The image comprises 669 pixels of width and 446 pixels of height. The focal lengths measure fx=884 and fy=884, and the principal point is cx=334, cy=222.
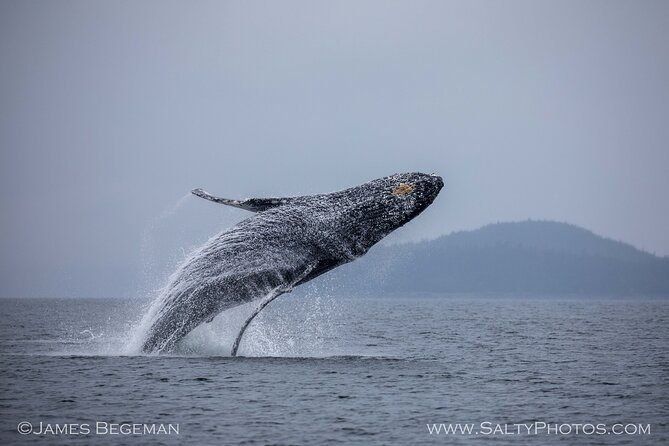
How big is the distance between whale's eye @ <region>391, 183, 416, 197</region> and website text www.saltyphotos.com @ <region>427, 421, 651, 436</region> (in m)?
5.20

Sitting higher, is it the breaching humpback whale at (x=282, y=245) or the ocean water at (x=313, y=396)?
the breaching humpback whale at (x=282, y=245)

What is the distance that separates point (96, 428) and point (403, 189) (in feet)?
26.4

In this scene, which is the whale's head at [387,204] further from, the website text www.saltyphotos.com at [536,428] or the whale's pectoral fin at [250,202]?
the website text www.saltyphotos.com at [536,428]

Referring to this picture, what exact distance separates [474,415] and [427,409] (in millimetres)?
963

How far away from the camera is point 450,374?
2328cm

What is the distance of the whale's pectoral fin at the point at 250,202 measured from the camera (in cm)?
1872

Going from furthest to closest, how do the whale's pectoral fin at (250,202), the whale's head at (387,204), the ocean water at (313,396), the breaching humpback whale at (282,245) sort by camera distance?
the breaching humpback whale at (282,245) < the whale's head at (387,204) < the whale's pectoral fin at (250,202) < the ocean water at (313,396)

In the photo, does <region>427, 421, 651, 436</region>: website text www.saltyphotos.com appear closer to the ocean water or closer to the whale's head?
the ocean water

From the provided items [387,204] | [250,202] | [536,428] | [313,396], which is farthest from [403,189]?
[536,428]

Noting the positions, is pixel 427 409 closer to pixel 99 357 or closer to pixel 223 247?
pixel 223 247

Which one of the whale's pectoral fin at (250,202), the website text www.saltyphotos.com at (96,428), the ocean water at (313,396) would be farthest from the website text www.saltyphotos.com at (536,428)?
the whale's pectoral fin at (250,202)

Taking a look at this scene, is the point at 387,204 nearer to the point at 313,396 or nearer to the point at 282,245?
the point at 282,245

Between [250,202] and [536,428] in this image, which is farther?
[250,202]

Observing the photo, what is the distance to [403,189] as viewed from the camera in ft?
62.7
